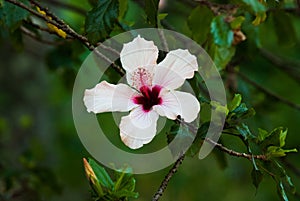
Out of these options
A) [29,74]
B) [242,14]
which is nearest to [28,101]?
[29,74]

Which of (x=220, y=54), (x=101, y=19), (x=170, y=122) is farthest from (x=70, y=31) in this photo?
(x=170, y=122)

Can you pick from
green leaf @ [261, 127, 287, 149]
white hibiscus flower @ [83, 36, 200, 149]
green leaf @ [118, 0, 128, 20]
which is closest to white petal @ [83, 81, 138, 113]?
white hibiscus flower @ [83, 36, 200, 149]

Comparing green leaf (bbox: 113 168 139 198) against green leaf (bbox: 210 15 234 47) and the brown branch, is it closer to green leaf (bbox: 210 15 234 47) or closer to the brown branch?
the brown branch

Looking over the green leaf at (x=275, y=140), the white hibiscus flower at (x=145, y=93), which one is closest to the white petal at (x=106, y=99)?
the white hibiscus flower at (x=145, y=93)

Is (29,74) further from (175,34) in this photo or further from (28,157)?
(175,34)

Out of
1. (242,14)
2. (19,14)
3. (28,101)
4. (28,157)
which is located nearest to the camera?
(19,14)

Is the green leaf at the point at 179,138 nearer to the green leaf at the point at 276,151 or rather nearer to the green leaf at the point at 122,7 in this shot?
the green leaf at the point at 276,151
